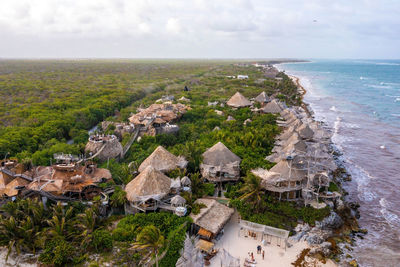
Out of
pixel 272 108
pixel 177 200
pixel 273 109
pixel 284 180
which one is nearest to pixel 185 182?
pixel 177 200

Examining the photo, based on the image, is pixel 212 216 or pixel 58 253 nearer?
pixel 58 253

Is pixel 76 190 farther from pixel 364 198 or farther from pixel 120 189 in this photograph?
pixel 364 198

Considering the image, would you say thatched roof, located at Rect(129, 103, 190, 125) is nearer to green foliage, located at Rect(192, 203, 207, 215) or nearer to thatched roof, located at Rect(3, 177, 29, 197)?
thatched roof, located at Rect(3, 177, 29, 197)

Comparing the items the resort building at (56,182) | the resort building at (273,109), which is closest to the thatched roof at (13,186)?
the resort building at (56,182)

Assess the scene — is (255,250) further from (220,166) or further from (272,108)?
(272,108)

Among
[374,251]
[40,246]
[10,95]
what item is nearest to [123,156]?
[40,246]

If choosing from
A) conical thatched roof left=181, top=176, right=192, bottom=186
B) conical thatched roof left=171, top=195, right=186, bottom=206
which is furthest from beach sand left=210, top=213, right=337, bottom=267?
conical thatched roof left=181, top=176, right=192, bottom=186
